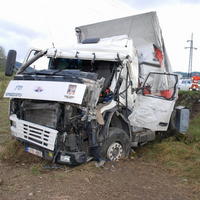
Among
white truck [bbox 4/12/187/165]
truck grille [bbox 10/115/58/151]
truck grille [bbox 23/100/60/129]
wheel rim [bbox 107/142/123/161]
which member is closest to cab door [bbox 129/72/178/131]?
white truck [bbox 4/12/187/165]

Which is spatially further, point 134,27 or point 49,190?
point 134,27

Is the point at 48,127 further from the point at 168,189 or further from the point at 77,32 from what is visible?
the point at 77,32

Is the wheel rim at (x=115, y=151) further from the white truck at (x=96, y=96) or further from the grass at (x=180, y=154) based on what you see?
the grass at (x=180, y=154)

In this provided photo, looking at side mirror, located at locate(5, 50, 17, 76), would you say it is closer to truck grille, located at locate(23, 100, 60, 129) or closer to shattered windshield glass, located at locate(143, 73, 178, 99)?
truck grille, located at locate(23, 100, 60, 129)

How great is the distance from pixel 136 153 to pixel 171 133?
1333 millimetres

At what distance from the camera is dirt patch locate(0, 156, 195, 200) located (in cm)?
379

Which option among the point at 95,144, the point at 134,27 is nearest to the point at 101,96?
the point at 95,144

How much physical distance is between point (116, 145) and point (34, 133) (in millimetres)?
1577

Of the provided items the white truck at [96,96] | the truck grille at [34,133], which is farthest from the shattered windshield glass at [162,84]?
the truck grille at [34,133]

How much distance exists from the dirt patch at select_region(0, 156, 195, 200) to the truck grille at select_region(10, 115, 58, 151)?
525mm

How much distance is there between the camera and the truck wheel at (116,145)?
4918 mm

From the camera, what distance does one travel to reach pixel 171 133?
7.22 m

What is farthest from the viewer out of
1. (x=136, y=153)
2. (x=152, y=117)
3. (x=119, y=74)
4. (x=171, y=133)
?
(x=171, y=133)

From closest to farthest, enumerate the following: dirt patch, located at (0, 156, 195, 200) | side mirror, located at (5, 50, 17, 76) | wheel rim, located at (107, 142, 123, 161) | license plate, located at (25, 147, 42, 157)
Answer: dirt patch, located at (0, 156, 195, 200)
license plate, located at (25, 147, 42, 157)
wheel rim, located at (107, 142, 123, 161)
side mirror, located at (5, 50, 17, 76)
